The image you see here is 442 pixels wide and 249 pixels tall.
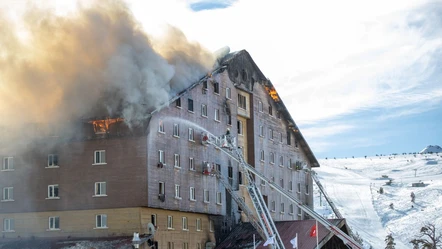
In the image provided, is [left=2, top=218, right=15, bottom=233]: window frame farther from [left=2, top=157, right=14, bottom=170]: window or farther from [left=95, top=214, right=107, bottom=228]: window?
[left=95, top=214, right=107, bottom=228]: window

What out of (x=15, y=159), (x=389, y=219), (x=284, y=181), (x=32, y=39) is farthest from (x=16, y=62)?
(x=389, y=219)

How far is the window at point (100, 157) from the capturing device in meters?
62.7

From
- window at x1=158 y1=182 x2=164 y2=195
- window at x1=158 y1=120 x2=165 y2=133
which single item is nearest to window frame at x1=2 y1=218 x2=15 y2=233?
window at x1=158 y1=182 x2=164 y2=195

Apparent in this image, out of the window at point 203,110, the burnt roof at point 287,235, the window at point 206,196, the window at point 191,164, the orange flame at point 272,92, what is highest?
the orange flame at point 272,92

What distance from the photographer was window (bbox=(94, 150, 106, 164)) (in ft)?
206

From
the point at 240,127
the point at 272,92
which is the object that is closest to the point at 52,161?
the point at 240,127

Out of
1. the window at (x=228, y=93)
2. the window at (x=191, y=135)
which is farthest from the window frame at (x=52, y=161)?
the window at (x=228, y=93)

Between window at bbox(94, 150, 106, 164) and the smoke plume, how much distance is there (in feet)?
9.50

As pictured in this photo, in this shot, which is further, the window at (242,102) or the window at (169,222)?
the window at (242,102)

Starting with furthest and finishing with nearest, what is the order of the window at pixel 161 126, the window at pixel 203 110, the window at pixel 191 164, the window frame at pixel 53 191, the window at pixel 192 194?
1. the window at pixel 203 110
2. the window at pixel 191 164
3. the window at pixel 192 194
4. the window at pixel 161 126
5. the window frame at pixel 53 191

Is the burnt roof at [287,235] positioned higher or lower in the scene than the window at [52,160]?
lower

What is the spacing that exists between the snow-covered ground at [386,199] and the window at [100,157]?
44.0 meters

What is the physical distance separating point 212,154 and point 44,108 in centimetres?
1621

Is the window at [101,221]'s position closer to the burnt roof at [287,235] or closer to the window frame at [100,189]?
the window frame at [100,189]
